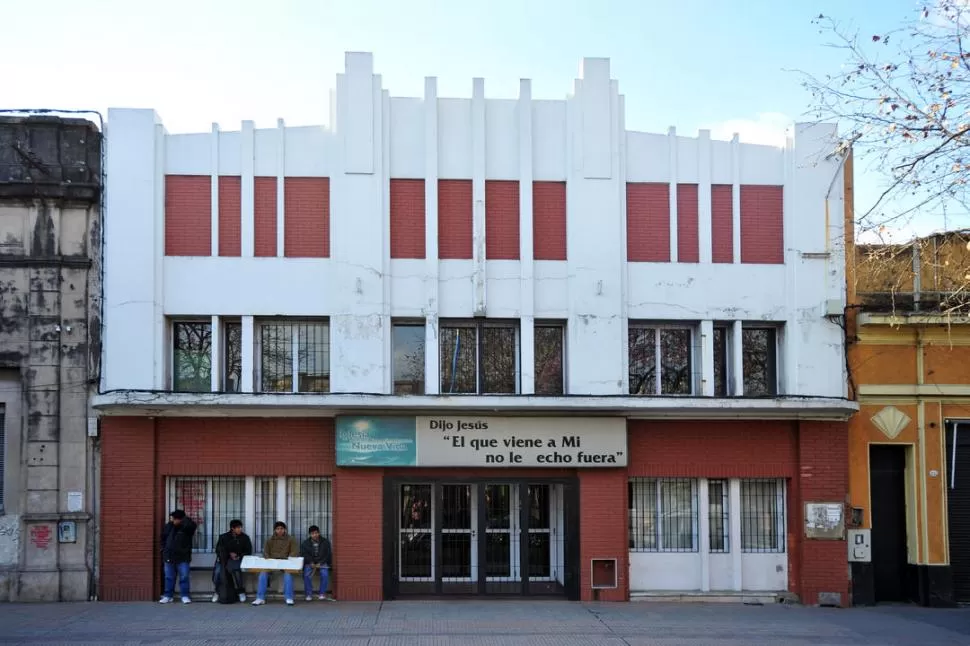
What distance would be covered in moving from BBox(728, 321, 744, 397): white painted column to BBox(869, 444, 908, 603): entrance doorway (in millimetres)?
2639

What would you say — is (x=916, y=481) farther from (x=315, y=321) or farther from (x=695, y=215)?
(x=315, y=321)

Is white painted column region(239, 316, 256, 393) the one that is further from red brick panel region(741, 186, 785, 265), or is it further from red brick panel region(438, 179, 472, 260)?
red brick panel region(741, 186, 785, 265)

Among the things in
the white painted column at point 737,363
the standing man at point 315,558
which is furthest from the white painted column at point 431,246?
the white painted column at point 737,363

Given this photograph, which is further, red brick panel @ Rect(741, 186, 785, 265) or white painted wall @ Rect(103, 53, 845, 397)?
red brick panel @ Rect(741, 186, 785, 265)

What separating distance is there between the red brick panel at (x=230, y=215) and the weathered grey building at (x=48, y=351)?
6.63ft

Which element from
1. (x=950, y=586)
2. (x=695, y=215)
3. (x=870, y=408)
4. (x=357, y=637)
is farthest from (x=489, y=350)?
(x=950, y=586)

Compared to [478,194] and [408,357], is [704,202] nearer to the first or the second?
[478,194]

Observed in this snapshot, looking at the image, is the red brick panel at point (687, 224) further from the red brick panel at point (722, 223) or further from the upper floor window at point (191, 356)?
the upper floor window at point (191, 356)

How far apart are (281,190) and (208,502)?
5.49m

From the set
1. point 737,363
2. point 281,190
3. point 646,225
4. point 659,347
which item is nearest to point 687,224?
point 646,225

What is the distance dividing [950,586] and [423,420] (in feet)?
31.2

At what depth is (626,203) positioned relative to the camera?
654 inches

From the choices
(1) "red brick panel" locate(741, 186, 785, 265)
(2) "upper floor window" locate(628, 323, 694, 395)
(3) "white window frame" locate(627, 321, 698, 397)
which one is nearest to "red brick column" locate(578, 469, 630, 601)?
(2) "upper floor window" locate(628, 323, 694, 395)

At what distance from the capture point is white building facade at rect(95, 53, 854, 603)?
15867mm
